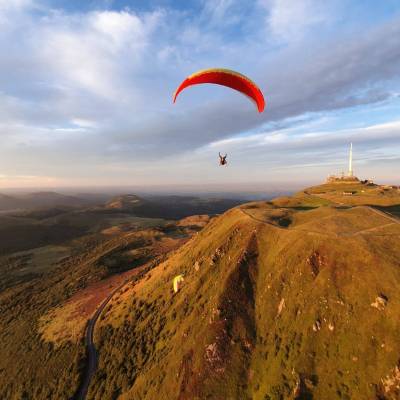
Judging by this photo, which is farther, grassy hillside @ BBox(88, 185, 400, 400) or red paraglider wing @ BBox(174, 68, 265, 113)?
red paraglider wing @ BBox(174, 68, 265, 113)

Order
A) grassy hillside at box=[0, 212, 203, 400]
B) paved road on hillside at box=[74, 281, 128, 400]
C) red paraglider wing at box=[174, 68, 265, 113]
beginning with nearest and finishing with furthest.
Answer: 1. red paraglider wing at box=[174, 68, 265, 113]
2. paved road on hillside at box=[74, 281, 128, 400]
3. grassy hillside at box=[0, 212, 203, 400]

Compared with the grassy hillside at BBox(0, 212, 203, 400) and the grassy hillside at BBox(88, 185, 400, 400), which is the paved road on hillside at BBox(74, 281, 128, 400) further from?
the grassy hillside at BBox(88, 185, 400, 400)

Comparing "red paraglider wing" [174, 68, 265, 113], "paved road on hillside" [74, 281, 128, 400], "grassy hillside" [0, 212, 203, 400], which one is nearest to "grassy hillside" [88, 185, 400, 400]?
"paved road on hillside" [74, 281, 128, 400]

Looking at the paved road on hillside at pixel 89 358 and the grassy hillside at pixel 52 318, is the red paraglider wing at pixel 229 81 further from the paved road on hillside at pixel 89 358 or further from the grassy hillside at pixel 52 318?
the grassy hillside at pixel 52 318

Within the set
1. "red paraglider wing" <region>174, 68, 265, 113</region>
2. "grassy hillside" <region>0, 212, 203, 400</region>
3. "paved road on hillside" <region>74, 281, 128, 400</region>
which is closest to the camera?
"red paraglider wing" <region>174, 68, 265, 113</region>

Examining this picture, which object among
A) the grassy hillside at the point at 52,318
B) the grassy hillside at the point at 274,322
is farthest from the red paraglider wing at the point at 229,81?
the grassy hillside at the point at 52,318

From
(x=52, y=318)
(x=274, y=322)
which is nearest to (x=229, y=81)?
(x=274, y=322)

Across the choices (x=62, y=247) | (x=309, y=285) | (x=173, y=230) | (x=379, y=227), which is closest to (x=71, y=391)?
(x=309, y=285)

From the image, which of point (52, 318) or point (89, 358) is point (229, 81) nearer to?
point (89, 358)
